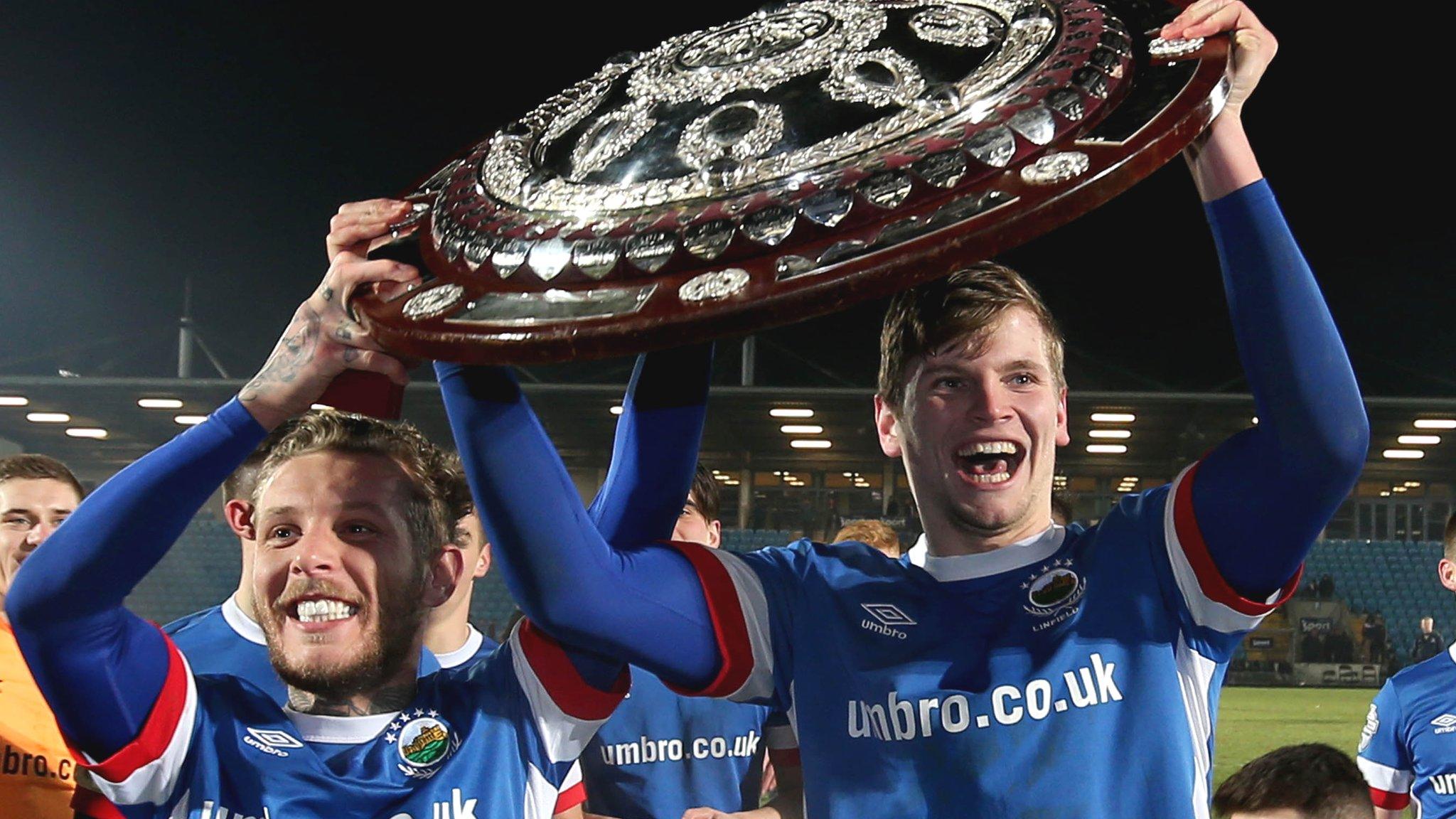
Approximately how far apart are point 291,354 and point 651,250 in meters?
0.57

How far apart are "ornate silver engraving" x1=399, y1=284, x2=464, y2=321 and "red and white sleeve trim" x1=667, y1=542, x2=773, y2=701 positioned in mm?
471

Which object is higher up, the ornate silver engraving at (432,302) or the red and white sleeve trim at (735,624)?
the ornate silver engraving at (432,302)

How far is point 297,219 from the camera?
13.7m

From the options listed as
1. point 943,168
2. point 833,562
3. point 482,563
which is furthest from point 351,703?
point 482,563

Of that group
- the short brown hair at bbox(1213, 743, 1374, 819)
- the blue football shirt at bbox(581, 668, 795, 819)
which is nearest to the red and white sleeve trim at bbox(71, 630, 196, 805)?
the blue football shirt at bbox(581, 668, 795, 819)

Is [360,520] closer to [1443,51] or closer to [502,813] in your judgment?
[502,813]

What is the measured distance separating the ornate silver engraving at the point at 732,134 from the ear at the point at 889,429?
0.52 m

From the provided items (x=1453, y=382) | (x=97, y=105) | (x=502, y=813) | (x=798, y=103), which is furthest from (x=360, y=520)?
(x=1453, y=382)

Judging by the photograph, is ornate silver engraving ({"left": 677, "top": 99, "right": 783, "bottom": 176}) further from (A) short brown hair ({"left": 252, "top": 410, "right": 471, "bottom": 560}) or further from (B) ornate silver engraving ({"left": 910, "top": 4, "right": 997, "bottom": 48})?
(A) short brown hair ({"left": 252, "top": 410, "right": 471, "bottom": 560})

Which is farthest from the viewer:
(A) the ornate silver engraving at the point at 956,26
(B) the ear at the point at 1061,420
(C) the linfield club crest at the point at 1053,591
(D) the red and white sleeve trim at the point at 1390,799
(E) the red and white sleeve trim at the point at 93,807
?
(D) the red and white sleeve trim at the point at 1390,799

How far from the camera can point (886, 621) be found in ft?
4.90

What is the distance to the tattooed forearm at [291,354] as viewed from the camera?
1.41 m

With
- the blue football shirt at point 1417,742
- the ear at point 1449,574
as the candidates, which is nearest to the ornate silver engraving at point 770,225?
the blue football shirt at point 1417,742

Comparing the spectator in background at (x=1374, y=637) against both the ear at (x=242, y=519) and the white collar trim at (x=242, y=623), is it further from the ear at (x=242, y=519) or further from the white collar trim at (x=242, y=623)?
the ear at (x=242, y=519)
